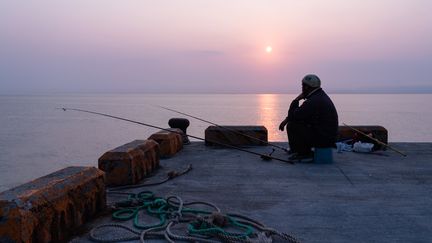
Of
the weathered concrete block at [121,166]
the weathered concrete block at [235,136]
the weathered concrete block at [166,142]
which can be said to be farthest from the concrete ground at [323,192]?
the weathered concrete block at [235,136]

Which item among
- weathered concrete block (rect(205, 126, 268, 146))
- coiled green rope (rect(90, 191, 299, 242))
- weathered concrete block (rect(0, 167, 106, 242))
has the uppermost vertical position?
weathered concrete block (rect(0, 167, 106, 242))

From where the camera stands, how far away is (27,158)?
31.8m

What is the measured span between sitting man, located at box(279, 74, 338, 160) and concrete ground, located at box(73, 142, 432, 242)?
0.43 meters

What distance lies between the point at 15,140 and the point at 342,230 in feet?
142

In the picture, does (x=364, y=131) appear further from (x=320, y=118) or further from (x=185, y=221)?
(x=185, y=221)

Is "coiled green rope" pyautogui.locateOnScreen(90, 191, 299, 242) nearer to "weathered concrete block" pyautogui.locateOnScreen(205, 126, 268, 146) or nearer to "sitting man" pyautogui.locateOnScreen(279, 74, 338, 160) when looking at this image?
"sitting man" pyautogui.locateOnScreen(279, 74, 338, 160)

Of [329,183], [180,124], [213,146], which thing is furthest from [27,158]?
[329,183]

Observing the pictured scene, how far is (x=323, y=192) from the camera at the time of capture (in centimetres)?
544

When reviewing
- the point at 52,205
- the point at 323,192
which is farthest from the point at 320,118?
the point at 52,205

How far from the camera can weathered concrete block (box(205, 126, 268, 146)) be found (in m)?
9.79

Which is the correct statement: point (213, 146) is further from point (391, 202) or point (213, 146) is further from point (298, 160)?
point (391, 202)

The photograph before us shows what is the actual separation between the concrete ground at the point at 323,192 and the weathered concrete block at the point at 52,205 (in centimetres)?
19

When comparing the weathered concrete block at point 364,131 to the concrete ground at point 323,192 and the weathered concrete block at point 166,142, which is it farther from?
the weathered concrete block at point 166,142

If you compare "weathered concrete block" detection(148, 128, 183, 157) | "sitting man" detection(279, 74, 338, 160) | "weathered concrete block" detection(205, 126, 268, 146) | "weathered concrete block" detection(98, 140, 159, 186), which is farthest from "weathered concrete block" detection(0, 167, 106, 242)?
"weathered concrete block" detection(205, 126, 268, 146)
